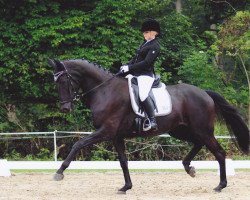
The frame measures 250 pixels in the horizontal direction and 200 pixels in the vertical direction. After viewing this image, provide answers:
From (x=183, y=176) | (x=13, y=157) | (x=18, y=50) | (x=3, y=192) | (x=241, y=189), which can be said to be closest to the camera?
(x=3, y=192)

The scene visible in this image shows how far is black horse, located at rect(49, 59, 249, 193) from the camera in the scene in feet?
31.5

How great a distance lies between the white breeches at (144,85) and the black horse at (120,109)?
216mm

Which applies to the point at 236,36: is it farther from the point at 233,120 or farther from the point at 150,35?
the point at 150,35

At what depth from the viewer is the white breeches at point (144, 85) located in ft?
32.5

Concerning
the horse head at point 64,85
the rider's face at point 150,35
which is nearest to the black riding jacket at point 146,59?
the rider's face at point 150,35

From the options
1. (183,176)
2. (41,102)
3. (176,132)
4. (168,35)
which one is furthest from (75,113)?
(176,132)

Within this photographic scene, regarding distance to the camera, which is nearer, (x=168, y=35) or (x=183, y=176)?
(x=183, y=176)

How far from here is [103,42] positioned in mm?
21281

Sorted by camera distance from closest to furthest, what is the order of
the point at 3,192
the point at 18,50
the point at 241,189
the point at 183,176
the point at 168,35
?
the point at 3,192, the point at 241,189, the point at 183,176, the point at 18,50, the point at 168,35

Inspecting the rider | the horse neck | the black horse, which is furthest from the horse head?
the rider

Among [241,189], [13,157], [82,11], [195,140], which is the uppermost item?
[82,11]

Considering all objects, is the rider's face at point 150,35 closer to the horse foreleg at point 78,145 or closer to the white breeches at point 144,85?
the white breeches at point 144,85

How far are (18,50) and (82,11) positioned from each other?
2560mm

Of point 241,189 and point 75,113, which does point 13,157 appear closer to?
point 75,113
